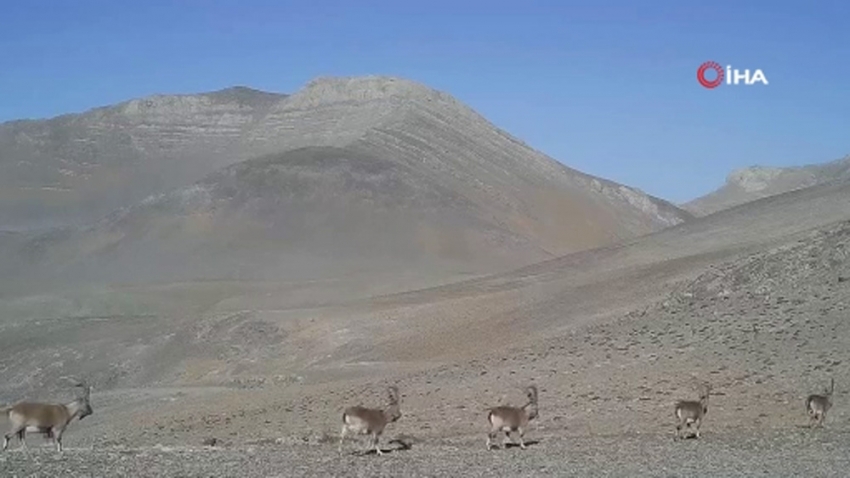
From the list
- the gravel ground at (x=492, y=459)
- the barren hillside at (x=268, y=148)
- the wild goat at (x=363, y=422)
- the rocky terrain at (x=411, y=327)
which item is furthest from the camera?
the barren hillside at (x=268, y=148)

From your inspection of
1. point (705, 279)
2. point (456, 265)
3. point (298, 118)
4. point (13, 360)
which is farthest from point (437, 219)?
point (705, 279)

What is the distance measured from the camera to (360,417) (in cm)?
1956

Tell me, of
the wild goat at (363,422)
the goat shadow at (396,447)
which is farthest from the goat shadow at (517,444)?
the wild goat at (363,422)

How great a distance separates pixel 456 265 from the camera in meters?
104

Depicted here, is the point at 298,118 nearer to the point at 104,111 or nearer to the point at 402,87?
the point at 402,87

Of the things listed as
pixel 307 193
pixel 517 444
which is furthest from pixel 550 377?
pixel 307 193

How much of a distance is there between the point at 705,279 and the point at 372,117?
11605 cm

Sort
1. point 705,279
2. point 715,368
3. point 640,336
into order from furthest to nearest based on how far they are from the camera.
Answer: point 705,279, point 640,336, point 715,368

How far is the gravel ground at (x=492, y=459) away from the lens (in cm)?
1644

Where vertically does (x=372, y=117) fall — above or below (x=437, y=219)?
above

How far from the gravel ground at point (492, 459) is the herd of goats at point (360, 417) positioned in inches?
14.5

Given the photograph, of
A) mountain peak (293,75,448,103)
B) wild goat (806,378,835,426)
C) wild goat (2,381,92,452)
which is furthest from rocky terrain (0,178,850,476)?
mountain peak (293,75,448,103)

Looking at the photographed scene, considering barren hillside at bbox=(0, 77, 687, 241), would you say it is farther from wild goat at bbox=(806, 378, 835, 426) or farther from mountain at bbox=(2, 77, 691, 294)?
wild goat at bbox=(806, 378, 835, 426)

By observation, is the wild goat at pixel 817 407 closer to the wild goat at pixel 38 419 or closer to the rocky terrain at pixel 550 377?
the rocky terrain at pixel 550 377
